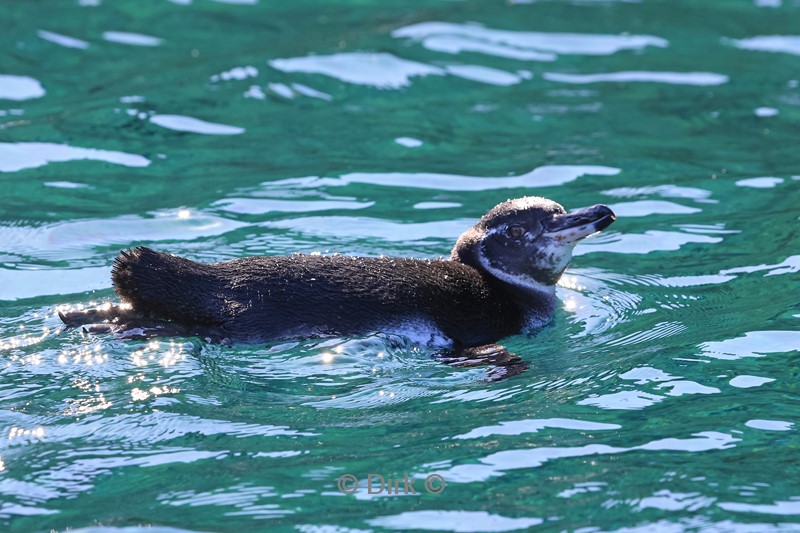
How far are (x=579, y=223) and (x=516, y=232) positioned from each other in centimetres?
50

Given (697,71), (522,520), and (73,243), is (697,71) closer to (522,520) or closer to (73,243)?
(73,243)

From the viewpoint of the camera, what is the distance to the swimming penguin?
688 cm

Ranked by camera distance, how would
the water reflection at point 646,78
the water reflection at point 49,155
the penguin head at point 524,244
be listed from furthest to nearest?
1. the water reflection at point 646,78
2. the water reflection at point 49,155
3. the penguin head at point 524,244

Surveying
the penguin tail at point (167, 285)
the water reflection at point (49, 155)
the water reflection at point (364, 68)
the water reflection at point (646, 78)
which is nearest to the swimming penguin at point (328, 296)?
the penguin tail at point (167, 285)

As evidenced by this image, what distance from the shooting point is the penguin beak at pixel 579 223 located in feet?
25.6

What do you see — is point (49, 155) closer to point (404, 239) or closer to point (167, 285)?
point (404, 239)

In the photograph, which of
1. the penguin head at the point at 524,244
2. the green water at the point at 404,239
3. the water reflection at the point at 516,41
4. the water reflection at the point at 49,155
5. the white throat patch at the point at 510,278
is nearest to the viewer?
the green water at the point at 404,239

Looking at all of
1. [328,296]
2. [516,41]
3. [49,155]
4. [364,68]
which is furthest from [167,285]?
[516,41]

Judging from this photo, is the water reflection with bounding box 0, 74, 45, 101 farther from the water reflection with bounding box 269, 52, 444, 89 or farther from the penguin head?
the penguin head

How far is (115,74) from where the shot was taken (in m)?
13.4

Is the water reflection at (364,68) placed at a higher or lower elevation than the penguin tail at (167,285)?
higher

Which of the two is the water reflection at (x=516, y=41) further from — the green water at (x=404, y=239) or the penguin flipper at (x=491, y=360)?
the penguin flipper at (x=491, y=360)

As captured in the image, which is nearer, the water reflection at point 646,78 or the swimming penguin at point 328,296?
the swimming penguin at point 328,296

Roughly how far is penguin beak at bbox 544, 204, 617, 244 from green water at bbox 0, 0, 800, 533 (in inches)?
25.5
